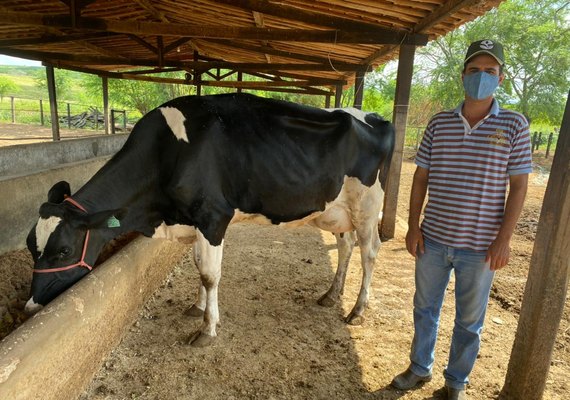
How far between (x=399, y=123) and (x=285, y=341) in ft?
11.6

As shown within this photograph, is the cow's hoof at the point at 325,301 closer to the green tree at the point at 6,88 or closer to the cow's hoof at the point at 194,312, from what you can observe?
the cow's hoof at the point at 194,312

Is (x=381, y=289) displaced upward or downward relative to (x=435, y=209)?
downward

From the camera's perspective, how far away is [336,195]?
3545 millimetres

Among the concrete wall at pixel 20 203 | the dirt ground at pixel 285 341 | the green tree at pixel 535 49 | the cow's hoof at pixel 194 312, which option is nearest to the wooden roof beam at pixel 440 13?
the dirt ground at pixel 285 341

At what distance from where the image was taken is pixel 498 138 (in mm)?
2023

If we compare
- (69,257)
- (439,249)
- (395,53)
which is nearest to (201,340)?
(69,257)

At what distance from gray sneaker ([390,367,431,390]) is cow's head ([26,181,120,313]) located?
2.15 m

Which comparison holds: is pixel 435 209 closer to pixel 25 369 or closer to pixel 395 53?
pixel 25 369

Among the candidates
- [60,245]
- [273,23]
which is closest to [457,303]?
[60,245]

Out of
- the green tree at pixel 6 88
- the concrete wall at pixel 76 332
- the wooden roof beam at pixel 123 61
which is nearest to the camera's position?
the concrete wall at pixel 76 332

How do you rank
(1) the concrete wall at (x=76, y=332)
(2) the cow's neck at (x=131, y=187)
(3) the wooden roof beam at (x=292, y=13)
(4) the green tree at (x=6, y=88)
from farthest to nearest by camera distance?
(4) the green tree at (x=6, y=88), (3) the wooden roof beam at (x=292, y=13), (2) the cow's neck at (x=131, y=187), (1) the concrete wall at (x=76, y=332)

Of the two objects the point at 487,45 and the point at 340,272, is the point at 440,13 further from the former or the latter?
the point at 340,272

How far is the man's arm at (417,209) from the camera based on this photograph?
244 centimetres

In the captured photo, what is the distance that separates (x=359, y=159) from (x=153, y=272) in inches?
84.3
